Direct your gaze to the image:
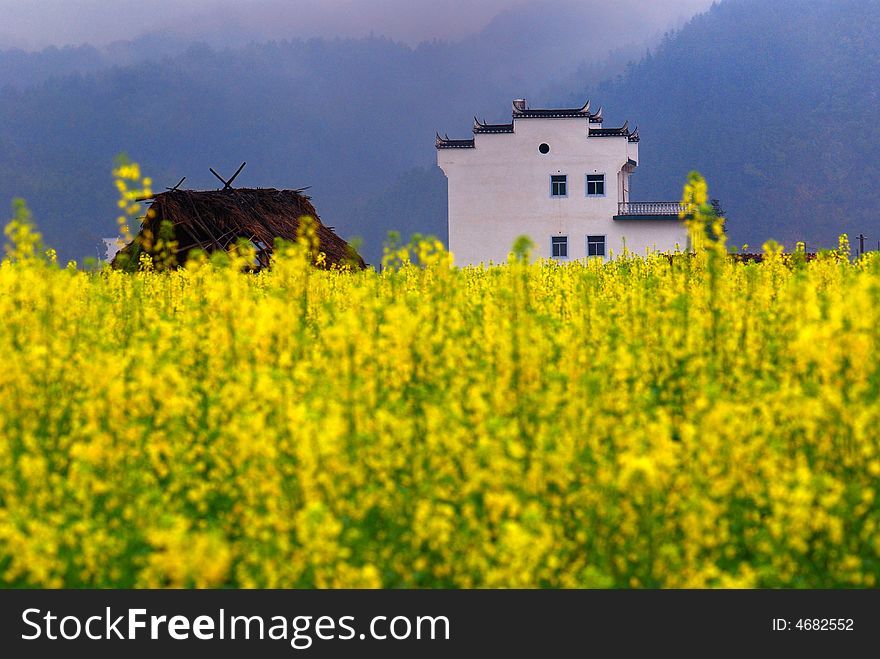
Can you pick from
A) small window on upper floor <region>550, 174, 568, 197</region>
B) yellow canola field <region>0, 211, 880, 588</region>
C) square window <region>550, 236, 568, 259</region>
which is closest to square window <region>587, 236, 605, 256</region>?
square window <region>550, 236, 568, 259</region>

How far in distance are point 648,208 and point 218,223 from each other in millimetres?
24366

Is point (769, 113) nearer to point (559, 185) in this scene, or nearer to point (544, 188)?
point (559, 185)

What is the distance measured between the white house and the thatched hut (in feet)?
62.5

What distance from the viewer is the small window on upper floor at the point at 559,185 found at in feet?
139

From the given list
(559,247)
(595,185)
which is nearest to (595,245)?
(559,247)

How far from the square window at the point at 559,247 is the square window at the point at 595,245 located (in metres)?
1.02

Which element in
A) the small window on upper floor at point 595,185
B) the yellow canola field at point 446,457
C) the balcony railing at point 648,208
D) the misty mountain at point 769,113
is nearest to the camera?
the yellow canola field at point 446,457

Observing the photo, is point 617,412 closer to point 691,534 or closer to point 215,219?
point 691,534

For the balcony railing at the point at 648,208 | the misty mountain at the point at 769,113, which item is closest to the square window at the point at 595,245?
the balcony railing at the point at 648,208

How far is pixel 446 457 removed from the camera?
18.0ft

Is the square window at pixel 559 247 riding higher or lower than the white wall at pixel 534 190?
lower

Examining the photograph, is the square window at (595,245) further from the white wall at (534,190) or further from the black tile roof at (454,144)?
the black tile roof at (454,144)

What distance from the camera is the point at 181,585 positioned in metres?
4.41

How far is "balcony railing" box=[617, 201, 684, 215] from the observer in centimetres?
4141
